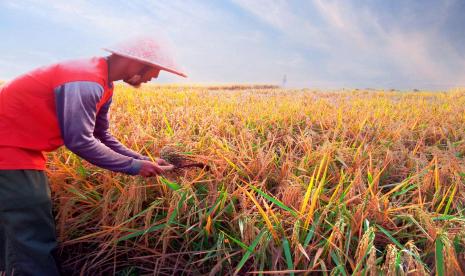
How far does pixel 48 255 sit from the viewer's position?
179 centimetres

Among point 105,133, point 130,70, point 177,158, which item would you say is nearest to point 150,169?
point 177,158

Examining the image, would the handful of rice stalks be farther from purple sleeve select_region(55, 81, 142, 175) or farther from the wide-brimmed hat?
the wide-brimmed hat

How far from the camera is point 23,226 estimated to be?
5.72ft

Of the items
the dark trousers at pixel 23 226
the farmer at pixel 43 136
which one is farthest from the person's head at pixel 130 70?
the dark trousers at pixel 23 226

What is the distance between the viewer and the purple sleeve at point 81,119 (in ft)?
5.41

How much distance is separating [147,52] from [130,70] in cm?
14

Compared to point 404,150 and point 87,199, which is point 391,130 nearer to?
point 404,150

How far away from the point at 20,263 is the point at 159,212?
0.70 metres

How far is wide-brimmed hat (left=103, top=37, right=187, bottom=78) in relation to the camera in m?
1.78

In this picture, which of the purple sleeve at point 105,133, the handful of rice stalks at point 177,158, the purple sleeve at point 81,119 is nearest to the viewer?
the purple sleeve at point 81,119

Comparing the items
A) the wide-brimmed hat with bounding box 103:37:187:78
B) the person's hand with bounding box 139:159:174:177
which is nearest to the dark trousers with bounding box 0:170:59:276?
the person's hand with bounding box 139:159:174:177

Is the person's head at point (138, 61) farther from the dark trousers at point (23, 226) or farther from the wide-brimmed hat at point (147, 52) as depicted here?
the dark trousers at point (23, 226)

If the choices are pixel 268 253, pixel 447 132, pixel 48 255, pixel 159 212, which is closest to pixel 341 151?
pixel 268 253

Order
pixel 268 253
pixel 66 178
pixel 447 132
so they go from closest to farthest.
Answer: pixel 268 253
pixel 66 178
pixel 447 132
